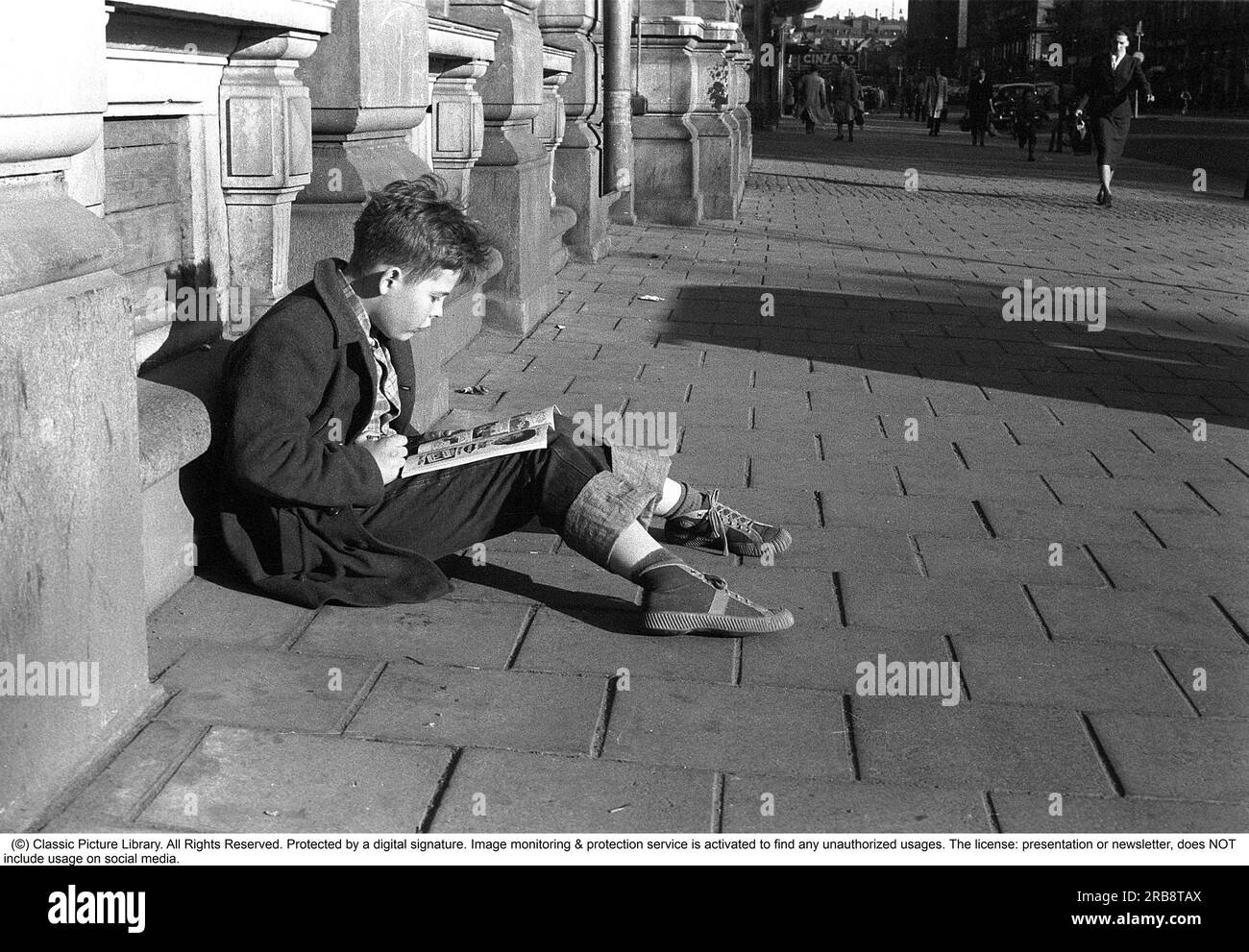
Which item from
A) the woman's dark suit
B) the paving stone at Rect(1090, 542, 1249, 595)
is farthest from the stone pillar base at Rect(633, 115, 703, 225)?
the paving stone at Rect(1090, 542, 1249, 595)

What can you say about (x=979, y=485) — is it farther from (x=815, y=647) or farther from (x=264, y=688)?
(x=264, y=688)

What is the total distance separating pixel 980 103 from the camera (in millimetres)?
32812

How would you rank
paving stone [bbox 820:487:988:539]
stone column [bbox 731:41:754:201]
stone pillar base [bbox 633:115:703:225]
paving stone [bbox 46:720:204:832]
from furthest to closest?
stone column [bbox 731:41:754:201], stone pillar base [bbox 633:115:703:225], paving stone [bbox 820:487:988:539], paving stone [bbox 46:720:204:832]

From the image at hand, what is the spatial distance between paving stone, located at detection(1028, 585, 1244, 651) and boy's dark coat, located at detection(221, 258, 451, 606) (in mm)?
1588

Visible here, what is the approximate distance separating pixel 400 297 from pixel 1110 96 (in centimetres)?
1411

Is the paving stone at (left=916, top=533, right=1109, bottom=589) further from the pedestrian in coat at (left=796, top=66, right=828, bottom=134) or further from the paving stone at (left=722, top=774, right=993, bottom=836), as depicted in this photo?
the pedestrian in coat at (left=796, top=66, right=828, bottom=134)

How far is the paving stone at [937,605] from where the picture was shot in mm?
3883

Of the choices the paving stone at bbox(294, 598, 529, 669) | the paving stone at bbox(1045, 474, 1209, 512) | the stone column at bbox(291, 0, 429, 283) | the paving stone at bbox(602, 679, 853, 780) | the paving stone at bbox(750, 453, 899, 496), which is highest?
the stone column at bbox(291, 0, 429, 283)

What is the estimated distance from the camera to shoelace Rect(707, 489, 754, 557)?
4.40 meters

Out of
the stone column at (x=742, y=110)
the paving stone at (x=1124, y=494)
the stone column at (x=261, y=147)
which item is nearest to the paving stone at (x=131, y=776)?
the stone column at (x=261, y=147)

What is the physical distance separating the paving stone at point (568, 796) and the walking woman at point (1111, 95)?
14769 millimetres

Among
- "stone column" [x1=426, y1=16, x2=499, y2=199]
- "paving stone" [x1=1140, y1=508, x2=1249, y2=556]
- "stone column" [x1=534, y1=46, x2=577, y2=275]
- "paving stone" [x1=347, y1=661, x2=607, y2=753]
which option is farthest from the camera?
"stone column" [x1=534, y1=46, x2=577, y2=275]

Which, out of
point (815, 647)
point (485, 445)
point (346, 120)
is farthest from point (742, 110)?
point (815, 647)

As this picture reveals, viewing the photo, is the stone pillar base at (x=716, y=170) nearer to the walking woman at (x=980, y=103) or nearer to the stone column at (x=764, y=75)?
the walking woman at (x=980, y=103)
